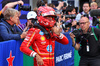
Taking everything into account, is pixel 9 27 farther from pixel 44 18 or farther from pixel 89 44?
pixel 89 44

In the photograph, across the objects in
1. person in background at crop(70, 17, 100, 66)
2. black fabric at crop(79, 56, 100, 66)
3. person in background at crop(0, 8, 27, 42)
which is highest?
person in background at crop(0, 8, 27, 42)

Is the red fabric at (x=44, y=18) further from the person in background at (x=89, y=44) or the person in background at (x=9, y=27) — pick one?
the person in background at (x=89, y=44)

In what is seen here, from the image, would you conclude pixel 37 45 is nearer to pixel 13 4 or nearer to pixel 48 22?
pixel 48 22

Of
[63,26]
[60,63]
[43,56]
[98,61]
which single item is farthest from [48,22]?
[63,26]

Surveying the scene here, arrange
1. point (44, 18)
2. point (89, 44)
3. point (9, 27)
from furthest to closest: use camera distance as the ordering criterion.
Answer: point (89, 44)
point (9, 27)
point (44, 18)

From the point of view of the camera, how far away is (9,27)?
4.43m

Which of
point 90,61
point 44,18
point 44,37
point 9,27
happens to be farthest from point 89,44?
point 9,27

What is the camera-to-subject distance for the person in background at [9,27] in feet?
13.7

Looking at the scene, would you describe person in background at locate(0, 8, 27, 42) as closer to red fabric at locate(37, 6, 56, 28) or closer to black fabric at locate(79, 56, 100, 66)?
red fabric at locate(37, 6, 56, 28)

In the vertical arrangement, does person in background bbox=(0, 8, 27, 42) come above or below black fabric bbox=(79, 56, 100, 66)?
above

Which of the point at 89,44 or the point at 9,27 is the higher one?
the point at 9,27

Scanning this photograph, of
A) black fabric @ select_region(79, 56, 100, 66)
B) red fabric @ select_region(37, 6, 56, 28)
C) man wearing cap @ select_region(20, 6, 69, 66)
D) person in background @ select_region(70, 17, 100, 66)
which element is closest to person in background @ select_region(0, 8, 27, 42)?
man wearing cap @ select_region(20, 6, 69, 66)

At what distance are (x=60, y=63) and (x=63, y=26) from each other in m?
1.47

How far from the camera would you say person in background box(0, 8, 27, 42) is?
4.18 m
